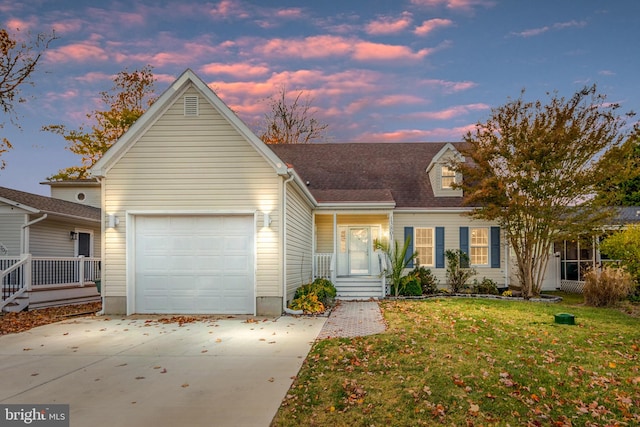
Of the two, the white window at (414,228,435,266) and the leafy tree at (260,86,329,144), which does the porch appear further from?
the leafy tree at (260,86,329,144)

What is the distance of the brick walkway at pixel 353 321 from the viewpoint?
30.7 feet

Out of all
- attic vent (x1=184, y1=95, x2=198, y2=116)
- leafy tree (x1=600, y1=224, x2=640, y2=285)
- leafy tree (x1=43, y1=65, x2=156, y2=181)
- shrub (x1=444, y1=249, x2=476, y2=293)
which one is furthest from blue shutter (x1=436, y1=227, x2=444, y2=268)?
leafy tree (x1=43, y1=65, x2=156, y2=181)

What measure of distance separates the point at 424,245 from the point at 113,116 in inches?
892

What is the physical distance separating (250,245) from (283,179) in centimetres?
185

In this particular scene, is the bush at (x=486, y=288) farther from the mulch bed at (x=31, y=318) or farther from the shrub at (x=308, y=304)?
the mulch bed at (x=31, y=318)

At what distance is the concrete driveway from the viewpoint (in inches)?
189

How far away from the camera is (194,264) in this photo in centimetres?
1195

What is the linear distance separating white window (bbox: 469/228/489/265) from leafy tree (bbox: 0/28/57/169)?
56.3 feet

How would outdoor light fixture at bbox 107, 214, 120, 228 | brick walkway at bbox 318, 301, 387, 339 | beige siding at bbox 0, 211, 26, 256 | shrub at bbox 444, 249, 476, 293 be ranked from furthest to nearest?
shrub at bbox 444, 249, 476, 293
beige siding at bbox 0, 211, 26, 256
outdoor light fixture at bbox 107, 214, 120, 228
brick walkway at bbox 318, 301, 387, 339

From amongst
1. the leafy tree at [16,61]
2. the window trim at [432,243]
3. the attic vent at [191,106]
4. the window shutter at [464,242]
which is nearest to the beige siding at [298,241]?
the attic vent at [191,106]

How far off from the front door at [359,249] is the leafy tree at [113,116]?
19.2m

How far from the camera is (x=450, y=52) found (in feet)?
57.2

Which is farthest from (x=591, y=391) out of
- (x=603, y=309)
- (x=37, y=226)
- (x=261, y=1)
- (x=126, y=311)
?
(x=37, y=226)

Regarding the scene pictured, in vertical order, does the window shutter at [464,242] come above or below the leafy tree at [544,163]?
below
